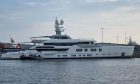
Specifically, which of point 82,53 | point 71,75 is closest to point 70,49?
point 82,53

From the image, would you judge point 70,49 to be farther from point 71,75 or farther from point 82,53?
point 71,75

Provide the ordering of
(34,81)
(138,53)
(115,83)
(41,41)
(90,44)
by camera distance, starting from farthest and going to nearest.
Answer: (138,53), (41,41), (90,44), (34,81), (115,83)

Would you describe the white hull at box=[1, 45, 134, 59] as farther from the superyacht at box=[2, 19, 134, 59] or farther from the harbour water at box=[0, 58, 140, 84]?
the harbour water at box=[0, 58, 140, 84]

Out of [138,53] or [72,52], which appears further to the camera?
[138,53]

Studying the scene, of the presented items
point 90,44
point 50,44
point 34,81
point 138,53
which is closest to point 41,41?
point 50,44

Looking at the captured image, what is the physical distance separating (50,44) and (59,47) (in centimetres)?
305

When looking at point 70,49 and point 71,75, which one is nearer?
point 71,75

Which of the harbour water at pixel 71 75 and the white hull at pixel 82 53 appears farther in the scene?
the white hull at pixel 82 53

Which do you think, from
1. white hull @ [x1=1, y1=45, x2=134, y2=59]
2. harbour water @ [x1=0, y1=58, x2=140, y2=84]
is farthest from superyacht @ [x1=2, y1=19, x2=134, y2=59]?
harbour water @ [x1=0, y1=58, x2=140, y2=84]

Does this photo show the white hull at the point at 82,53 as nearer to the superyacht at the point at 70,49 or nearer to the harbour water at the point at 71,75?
the superyacht at the point at 70,49

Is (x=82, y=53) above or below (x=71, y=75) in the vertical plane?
below

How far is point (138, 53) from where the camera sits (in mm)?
169750

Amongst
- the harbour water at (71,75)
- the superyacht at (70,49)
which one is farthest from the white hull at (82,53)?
the harbour water at (71,75)

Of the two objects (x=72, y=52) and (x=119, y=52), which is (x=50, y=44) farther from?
(x=119, y=52)
